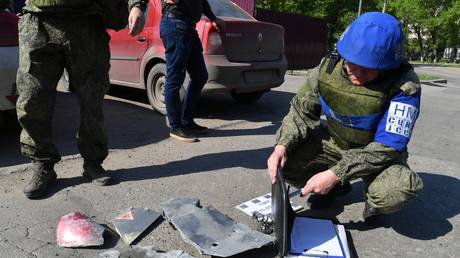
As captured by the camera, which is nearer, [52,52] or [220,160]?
[52,52]

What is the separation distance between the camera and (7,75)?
3670 mm

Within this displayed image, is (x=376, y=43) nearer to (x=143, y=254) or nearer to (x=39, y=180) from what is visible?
(x=143, y=254)

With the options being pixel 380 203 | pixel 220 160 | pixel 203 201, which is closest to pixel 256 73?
pixel 220 160

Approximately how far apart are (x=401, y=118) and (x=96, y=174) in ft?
7.02

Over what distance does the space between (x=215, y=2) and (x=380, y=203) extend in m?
4.06

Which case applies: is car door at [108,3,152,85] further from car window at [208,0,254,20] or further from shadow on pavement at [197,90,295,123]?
shadow on pavement at [197,90,295,123]

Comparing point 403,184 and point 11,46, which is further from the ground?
point 11,46

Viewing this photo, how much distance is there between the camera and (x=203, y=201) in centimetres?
316

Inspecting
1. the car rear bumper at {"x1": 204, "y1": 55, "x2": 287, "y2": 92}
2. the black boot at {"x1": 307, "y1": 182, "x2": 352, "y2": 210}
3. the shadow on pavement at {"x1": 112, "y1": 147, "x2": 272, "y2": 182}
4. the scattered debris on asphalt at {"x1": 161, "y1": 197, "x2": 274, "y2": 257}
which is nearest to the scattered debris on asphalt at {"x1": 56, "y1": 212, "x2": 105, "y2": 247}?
the scattered debris on asphalt at {"x1": 161, "y1": 197, "x2": 274, "y2": 257}

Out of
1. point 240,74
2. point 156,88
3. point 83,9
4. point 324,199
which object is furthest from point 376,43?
point 156,88

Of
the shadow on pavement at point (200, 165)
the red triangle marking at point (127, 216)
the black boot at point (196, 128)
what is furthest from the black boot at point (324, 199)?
the black boot at point (196, 128)

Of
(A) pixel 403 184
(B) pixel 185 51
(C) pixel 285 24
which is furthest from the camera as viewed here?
(C) pixel 285 24

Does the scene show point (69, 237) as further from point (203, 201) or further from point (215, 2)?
point (215, 2)

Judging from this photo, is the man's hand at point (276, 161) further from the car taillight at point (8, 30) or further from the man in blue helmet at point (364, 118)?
the car taillight at point (8, 30)
